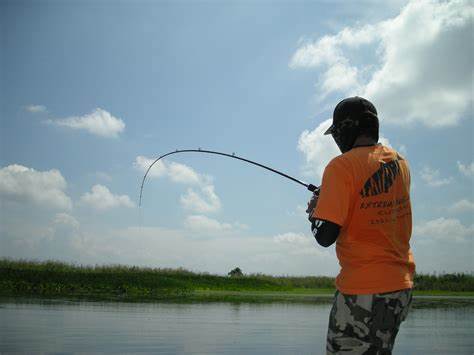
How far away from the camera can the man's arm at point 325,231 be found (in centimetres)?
298

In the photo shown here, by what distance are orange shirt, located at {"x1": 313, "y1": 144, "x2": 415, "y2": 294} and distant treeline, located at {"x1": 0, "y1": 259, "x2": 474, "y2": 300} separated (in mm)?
18257

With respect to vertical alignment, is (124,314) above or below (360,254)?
below

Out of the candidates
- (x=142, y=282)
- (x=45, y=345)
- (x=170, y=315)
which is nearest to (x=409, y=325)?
(x=170, y=315)

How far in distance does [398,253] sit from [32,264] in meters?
30.2

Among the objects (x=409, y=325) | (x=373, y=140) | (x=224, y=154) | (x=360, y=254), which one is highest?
(x=224, y=154)

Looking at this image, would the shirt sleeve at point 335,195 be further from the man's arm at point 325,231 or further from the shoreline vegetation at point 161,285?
the shoreline vegetation at point 161,285

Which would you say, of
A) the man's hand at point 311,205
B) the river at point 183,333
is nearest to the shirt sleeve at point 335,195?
the man's hand at point 311,205

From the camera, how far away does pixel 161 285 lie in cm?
2762

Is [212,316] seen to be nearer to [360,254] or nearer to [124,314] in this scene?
[124,314]

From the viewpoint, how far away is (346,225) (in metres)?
3.03

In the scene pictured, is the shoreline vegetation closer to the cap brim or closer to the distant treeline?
the distant treeline

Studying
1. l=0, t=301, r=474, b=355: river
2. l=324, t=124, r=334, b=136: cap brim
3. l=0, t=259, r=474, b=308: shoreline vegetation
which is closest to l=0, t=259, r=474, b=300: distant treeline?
l=0, t=259, r=474, b=308: shoreline vegetation

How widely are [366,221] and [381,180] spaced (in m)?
0.25

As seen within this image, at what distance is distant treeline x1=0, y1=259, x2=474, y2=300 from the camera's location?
23.1 meters
